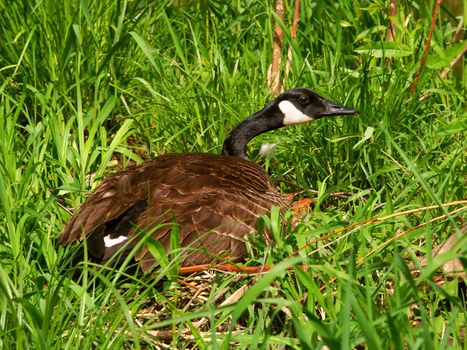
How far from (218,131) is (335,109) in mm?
827

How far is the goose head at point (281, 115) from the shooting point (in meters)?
5.27

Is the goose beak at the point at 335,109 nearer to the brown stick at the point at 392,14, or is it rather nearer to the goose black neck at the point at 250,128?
the goose black neck at the point at 250,128

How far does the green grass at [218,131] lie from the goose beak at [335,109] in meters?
0.10

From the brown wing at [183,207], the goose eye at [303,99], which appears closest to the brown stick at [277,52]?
the goose eye at [303,99]

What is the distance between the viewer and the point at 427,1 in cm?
648

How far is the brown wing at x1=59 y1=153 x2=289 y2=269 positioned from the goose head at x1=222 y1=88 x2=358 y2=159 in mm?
479

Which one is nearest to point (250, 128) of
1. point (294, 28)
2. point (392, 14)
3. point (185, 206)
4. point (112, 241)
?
point (294, 28)

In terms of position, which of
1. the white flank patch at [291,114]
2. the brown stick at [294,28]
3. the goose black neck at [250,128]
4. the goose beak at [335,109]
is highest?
the brown stick at [294,28]

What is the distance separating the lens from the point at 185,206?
443 cm

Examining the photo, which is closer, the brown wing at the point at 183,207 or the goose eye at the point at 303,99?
the brown wing at the point at 183,207

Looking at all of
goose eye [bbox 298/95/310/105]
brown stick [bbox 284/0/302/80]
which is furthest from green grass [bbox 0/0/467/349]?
goose eye [bbox 298/95/310/105]

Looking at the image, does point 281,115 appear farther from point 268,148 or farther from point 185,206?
point 185,206

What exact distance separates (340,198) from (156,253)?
149 cm

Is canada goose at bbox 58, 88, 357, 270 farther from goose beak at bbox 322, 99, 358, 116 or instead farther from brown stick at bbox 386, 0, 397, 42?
brown stick at bbox 386, 0, 397, 42
